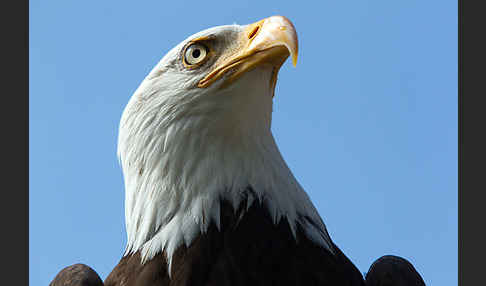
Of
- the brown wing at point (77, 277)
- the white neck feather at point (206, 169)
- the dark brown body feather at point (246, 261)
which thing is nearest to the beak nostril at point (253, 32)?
A: the white neck feather at point (206, 169)

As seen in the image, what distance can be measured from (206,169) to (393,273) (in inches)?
66.7

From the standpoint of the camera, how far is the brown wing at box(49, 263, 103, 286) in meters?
4.50

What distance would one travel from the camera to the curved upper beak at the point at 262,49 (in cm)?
416

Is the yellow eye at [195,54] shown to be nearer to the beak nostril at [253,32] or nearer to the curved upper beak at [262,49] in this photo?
the curved upper beak at [262,49]

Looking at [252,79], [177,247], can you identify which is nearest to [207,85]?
[252,79]

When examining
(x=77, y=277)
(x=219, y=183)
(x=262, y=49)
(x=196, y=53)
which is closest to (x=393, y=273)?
(x=219, y=183)

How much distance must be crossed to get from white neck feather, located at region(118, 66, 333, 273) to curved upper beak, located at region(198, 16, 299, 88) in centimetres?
10

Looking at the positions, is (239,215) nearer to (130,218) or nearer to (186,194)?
(186,194)

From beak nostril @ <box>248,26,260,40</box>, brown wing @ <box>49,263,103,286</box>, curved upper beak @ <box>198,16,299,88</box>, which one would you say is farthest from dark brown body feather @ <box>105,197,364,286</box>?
beak nostril @ <box>248,26,260,40</box>

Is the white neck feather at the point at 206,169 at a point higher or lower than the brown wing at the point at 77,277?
higher

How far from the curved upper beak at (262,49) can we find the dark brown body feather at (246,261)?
101cm

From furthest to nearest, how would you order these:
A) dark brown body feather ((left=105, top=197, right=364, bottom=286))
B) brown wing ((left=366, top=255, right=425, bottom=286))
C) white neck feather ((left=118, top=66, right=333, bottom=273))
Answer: brown wing ((left=366, top=255, right=425, bottom=286)) < white neck feather ((left=118, top=66, right=333, bottom=273)) < dark brown body feather ((left=105, top=197, right=364, bottom=286))

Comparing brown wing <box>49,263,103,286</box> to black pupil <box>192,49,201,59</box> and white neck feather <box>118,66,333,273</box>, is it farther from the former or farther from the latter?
black pupil <box>192,49,201,59</box>

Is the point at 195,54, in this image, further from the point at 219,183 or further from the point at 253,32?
the point at 219,183
